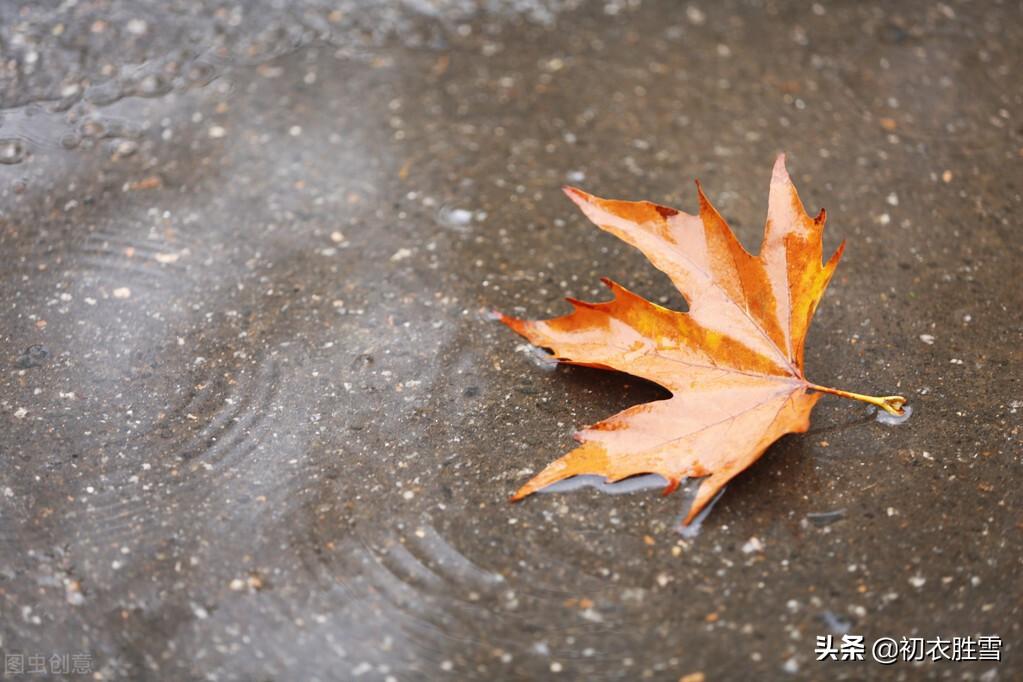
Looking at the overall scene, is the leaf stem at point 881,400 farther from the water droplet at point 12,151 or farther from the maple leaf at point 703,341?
the water droplet at point 12,151

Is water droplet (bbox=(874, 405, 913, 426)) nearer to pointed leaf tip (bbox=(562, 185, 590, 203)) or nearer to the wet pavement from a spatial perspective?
the wet pavement

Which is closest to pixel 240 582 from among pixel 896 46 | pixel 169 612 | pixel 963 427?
pixel 169 612

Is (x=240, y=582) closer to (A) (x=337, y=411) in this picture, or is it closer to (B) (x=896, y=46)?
(A) (x=337, y=411)

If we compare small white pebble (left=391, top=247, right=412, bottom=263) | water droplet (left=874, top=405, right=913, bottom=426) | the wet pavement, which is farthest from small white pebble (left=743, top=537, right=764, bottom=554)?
small white pebble (left=391, top=247, right=412, bottom=263)

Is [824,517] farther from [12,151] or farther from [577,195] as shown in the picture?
[12,151]

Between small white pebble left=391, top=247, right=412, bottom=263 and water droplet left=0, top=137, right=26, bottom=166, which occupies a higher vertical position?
small white pebble left=391, top=247, right=412, bottom=263

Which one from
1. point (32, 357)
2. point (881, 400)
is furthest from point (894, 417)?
point (32, 357)

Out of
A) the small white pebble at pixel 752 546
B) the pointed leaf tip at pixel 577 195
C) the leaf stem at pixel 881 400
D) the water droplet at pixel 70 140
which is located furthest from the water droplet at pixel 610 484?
the water droplet at pixel 70 140
